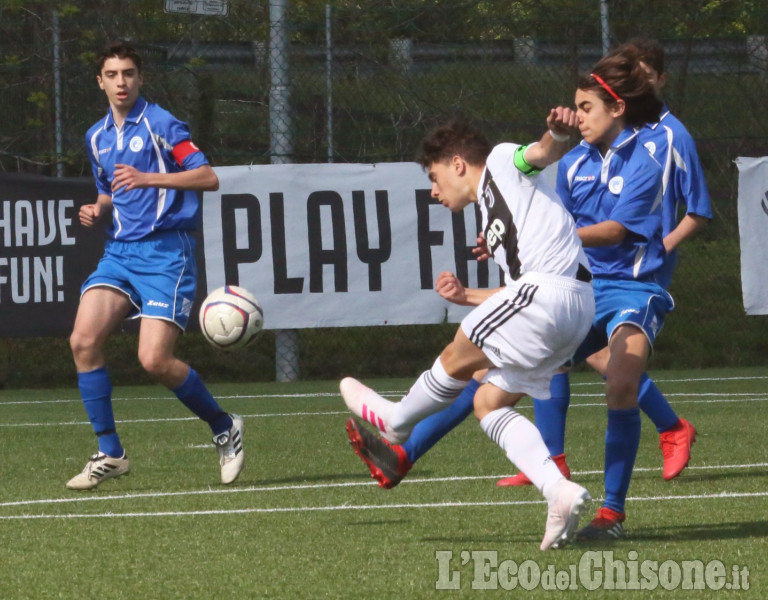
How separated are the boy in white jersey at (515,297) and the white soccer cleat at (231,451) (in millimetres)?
1725

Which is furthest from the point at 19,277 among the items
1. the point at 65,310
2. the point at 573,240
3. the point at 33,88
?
the point at 573,240

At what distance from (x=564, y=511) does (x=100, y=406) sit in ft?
9.37

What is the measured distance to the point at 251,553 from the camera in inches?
171

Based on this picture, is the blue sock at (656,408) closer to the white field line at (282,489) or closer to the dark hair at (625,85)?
the white field line at (282,489)

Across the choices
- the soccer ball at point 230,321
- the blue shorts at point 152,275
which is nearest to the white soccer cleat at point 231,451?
the soccer ball at point 230,321

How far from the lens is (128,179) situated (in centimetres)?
594

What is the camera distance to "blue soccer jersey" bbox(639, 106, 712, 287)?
6004mm

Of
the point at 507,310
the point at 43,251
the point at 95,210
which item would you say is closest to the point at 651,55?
the point at 507,310

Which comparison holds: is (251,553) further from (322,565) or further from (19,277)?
(19,277)

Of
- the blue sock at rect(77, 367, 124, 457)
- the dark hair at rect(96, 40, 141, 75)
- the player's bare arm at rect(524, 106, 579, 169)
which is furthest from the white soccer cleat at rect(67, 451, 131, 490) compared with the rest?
the player's bare arm at rect(524, 106, 579, 169)

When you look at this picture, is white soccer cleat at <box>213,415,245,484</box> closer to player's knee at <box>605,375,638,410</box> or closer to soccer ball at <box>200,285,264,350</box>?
soccer ball at <box>200,285,264,350</box>

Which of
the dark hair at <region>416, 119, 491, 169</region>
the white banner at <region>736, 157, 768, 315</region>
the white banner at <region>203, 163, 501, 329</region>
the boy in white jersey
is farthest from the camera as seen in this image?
the white banner at <region>736, 157, 768, 315</region>

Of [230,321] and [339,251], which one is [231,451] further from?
[339,251]

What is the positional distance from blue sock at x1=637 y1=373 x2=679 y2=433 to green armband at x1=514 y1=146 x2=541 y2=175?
204 cm
